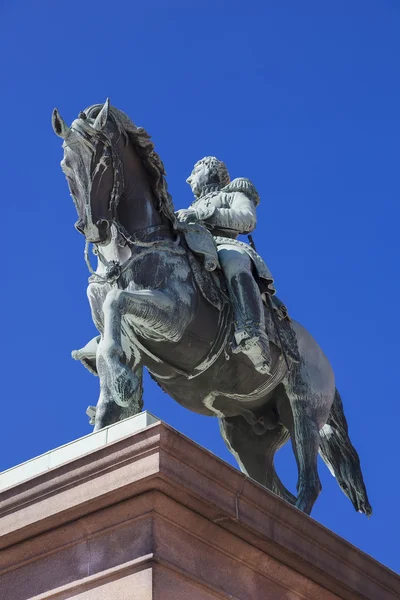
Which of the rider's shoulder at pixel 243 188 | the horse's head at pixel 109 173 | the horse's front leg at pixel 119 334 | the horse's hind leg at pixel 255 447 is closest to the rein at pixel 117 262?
the horse's head at pixel 109 173

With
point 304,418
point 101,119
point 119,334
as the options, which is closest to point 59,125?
point 101,119

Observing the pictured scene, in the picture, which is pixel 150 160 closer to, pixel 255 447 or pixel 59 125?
pixel 59 125

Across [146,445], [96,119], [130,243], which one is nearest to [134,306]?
[130,243]

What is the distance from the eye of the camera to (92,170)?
1105cm

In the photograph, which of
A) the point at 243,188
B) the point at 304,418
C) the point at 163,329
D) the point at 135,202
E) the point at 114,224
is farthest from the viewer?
the point at 243,188

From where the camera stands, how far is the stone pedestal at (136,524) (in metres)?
8.20

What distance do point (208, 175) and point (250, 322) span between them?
2.38 m

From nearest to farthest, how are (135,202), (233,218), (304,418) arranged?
(135,202), (304,418), (233,218)

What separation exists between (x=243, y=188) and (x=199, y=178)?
571mm

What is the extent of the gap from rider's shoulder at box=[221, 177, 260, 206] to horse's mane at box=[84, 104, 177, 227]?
4.05 feet

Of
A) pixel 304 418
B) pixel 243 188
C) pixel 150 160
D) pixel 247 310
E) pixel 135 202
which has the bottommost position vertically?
pixel 304 418

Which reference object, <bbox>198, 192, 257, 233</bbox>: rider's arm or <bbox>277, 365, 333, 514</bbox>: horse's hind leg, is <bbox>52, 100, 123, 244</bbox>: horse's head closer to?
<bbox>198, 192, 257, 233</bbox>: rider's arm

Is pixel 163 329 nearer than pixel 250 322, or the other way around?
pixel 163 329

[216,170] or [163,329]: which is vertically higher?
[216,170]
